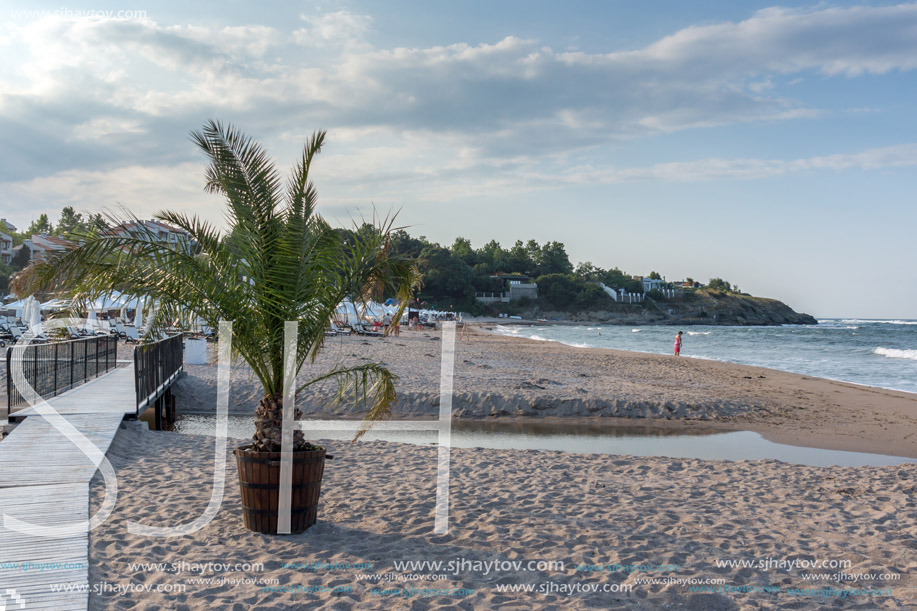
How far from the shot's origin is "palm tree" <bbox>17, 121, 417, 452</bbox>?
5.32 metres

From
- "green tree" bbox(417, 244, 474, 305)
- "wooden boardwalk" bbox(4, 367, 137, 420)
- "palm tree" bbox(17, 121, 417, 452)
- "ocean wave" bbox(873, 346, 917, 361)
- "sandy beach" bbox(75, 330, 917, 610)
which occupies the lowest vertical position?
"ocean wave" bbox(873, 346, 917, 361)

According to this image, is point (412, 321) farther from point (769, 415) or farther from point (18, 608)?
point (18, 608)

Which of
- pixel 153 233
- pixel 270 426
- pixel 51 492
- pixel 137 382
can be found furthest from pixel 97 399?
pixel 270 426

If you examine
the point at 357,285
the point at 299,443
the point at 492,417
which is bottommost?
the point at 492,417

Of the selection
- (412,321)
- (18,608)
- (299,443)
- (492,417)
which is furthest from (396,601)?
(412,321)

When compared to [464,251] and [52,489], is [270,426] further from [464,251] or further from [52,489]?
[464,251]

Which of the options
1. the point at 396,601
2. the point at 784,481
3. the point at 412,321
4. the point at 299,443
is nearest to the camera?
the point at 396,601

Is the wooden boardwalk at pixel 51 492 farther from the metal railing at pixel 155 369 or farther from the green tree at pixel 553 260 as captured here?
the green tree at pixel 553 260

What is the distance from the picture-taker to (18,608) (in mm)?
3969

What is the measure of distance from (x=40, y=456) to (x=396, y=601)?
17.1 feet

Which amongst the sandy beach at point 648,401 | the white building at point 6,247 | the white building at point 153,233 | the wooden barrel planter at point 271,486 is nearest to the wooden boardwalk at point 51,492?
the wooden barrel planter at point 271,486

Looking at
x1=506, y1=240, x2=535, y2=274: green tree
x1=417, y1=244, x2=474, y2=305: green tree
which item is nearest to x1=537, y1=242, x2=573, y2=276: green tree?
x1=506, y1=240, x2=535, y2=274: green tree

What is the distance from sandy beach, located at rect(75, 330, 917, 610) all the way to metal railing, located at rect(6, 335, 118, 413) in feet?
5.31

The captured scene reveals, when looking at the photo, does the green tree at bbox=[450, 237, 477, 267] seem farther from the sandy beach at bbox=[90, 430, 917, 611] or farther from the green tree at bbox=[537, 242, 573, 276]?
the sandy beach at bbox=[90, 430, 917, 611]
